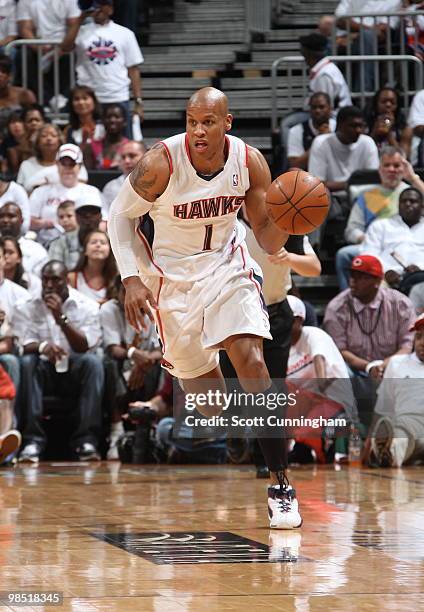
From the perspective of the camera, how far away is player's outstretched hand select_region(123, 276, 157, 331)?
594 cm

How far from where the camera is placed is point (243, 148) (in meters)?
6.22

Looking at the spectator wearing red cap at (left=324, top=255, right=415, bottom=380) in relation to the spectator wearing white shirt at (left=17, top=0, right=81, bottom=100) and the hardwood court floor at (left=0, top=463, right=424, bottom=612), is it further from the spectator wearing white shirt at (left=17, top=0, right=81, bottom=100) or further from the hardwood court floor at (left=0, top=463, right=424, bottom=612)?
the spectator wearing white shirt at (left=17, top=0, right=81, bottom=100)

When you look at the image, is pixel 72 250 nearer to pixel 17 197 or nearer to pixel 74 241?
pixel 74 241

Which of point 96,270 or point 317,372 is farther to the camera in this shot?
point 96,270

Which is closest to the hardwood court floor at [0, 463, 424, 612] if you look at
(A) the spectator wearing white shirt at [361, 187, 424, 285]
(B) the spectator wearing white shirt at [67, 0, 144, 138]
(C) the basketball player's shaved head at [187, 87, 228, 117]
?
(C) the basketball player's shaved head at [187, 87, 228, 117]

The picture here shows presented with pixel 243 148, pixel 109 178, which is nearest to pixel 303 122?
pixel 109 178

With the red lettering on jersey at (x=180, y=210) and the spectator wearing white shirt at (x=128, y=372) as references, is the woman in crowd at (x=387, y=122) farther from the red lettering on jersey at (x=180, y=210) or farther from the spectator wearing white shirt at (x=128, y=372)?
the red lettering on jersey at (x=180, y=210)

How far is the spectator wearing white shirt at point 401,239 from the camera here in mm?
11289

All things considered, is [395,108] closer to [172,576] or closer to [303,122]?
[303,122]

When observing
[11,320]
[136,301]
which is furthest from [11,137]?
[136,301]

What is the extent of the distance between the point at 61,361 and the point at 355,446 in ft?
8.02

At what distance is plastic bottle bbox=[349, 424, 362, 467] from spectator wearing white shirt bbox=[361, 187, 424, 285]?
1.89m

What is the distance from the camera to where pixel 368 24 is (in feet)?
47.4

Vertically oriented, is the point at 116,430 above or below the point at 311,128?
below
